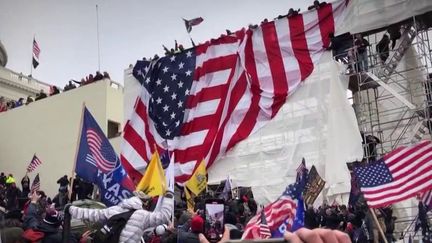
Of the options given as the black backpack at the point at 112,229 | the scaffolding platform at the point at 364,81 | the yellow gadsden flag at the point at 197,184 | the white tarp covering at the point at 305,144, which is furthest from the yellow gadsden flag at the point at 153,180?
the scaffolding platform at the point at 364,81

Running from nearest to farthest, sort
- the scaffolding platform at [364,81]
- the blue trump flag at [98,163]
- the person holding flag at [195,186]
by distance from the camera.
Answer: the blue trump flag at [98,163], the person holding flag at [195,186], the scaffolding platform at [364,81]

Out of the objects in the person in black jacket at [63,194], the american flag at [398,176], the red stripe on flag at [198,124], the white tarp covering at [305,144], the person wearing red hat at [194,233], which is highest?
the red stripe on flag at [198,124]

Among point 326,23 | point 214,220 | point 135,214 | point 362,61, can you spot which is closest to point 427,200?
point 214,220

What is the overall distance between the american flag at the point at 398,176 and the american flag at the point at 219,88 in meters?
10.0

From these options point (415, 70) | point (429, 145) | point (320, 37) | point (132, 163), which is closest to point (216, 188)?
point (132, 163)

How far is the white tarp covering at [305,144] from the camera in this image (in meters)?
15.4

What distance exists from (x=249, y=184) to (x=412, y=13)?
22.5 ft

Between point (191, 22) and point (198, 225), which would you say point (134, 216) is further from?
point (191, 22)

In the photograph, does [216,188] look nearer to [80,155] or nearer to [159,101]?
[159,101]

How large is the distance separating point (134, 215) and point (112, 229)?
0.87ft

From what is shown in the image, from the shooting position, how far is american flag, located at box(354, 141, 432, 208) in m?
7.28

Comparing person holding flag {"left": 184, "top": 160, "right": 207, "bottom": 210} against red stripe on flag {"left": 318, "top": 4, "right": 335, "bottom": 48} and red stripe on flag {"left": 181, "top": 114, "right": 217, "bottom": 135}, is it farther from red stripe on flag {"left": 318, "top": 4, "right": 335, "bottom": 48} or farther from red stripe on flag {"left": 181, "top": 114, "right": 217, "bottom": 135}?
red stripe on flag {"left": 318, "top": 4, "right": 335, "bottom": 48}

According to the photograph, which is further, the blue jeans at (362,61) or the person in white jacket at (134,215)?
the blue jeans at (362,61)

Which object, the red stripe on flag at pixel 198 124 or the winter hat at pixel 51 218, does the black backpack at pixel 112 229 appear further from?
the red stripe on flag at pixel 198 124
